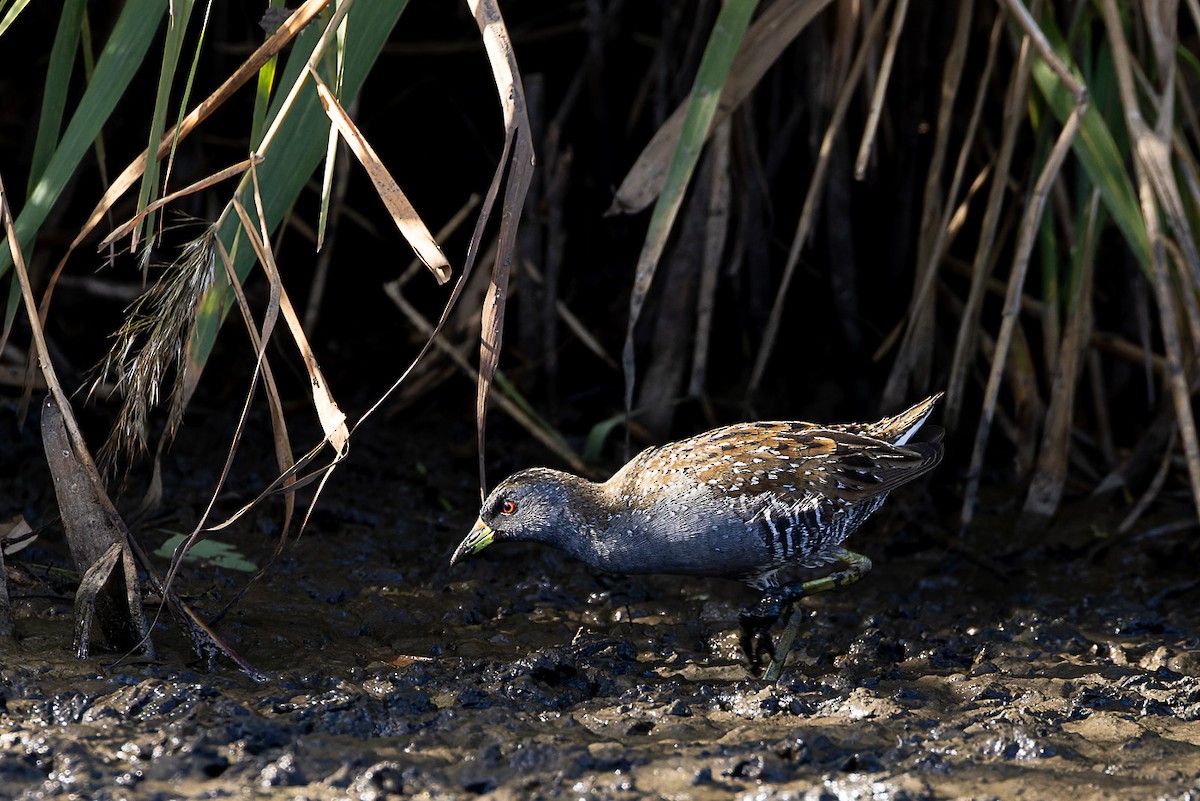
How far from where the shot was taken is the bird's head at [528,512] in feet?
10.4

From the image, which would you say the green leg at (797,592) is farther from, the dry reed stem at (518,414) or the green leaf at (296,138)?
the green leaf at (296,138)

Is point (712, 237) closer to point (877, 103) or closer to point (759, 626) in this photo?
point (877, 103)

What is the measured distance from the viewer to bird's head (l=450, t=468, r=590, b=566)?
318cm

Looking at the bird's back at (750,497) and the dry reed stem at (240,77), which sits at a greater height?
the dry reed stem at (240,77)

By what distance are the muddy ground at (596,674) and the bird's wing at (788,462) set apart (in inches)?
15.5

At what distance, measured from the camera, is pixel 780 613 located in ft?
10.2

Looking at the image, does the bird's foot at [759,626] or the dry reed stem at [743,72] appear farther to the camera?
the dry reed stem at [743,72]

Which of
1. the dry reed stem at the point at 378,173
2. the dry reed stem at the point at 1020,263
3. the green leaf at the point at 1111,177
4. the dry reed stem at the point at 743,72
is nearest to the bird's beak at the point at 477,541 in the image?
the dry reed stem at the point at 743,72

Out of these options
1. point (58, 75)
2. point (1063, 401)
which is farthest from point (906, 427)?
point (58, 75)

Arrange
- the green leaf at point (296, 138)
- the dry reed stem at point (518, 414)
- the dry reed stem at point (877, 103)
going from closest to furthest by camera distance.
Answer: the green leaf at point (296, 138) < the dry reed stem at point (877, 103) < the dry reed stem at point (518, 414)

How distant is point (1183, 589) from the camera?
11.3 ft

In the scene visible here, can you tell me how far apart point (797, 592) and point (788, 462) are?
0.32 meters

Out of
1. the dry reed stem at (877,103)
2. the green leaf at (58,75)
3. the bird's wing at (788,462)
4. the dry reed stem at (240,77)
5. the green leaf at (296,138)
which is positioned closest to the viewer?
the dry reed stem at (240,77)

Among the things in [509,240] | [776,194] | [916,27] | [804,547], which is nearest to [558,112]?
[776,194]
